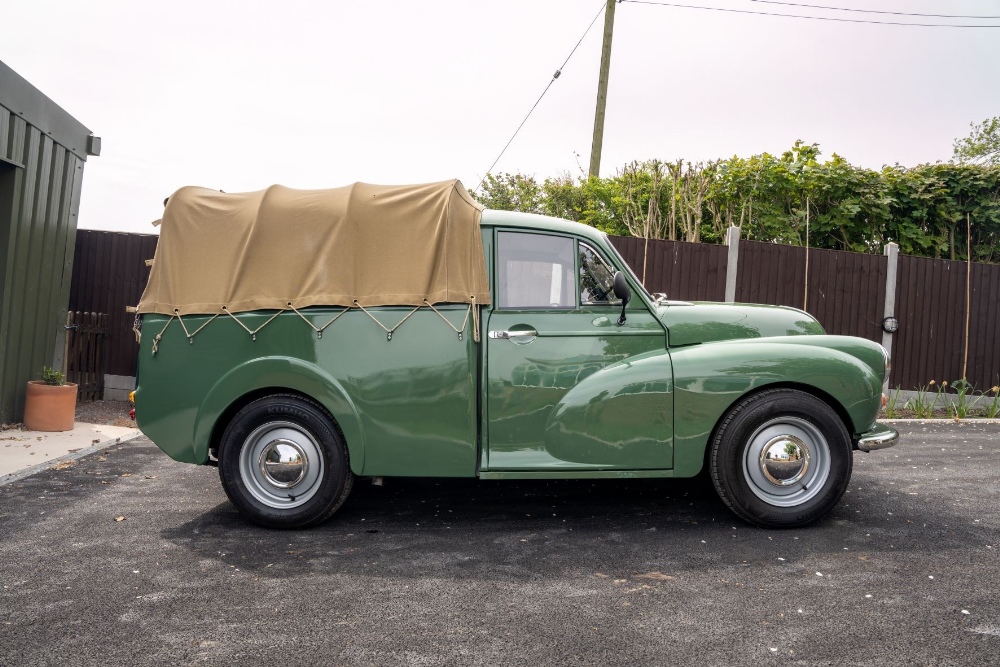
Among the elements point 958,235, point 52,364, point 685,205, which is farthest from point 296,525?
point 958,235

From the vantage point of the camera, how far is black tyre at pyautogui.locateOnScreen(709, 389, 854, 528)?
4570 millimetres

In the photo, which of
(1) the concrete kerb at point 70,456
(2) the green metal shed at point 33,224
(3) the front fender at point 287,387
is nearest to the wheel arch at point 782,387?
(3) the front fender at point 287,387

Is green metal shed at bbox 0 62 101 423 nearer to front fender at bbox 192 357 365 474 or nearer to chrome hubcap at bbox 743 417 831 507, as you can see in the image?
front fender at bbox 192 357 365 474

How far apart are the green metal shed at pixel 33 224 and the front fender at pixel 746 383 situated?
22.7 ft

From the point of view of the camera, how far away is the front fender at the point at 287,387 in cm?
461

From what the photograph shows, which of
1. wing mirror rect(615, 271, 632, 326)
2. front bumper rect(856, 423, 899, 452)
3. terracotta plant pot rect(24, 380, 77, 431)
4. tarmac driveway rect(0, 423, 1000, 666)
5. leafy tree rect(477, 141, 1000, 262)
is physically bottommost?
tarmac driveway rect(0, 423, 1000, 666)

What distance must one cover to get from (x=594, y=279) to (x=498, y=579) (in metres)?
1.99

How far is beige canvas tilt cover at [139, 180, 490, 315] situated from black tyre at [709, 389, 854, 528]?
5.83ft

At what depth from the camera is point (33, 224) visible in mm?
8172

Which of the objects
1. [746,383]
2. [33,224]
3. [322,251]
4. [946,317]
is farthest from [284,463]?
[946,317]

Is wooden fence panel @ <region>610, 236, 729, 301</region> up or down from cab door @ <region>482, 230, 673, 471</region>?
up

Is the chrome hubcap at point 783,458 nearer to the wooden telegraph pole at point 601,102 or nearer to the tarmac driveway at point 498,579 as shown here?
the tarmac driveway at point 498,579

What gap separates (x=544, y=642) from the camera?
3.09 metres

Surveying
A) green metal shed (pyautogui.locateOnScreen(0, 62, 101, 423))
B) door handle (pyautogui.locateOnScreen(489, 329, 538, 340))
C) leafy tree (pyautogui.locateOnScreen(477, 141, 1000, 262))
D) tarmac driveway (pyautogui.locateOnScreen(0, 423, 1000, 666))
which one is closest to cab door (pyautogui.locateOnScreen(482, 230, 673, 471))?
door handle (pyautogui.locateOnScreen(489, 329, 538, 340))
